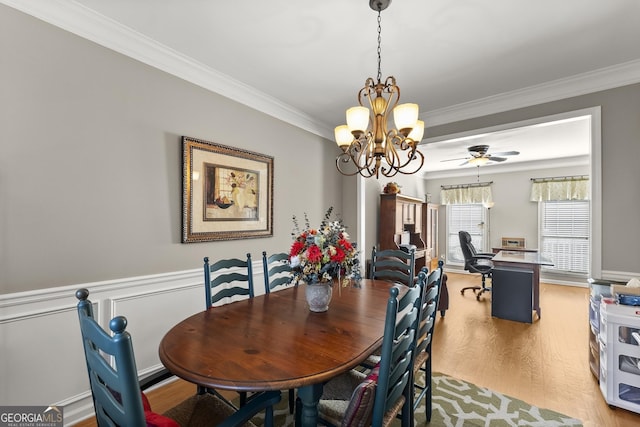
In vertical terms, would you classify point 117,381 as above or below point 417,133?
below

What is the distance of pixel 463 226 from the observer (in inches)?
292

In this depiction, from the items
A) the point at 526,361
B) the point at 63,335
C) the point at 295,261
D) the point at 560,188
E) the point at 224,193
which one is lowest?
the point at 526,361

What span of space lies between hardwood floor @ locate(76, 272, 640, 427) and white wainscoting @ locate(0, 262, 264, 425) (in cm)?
29

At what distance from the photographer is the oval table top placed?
3.43ft

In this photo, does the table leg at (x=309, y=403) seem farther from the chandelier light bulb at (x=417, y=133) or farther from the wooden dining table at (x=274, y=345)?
the chandelier light bulb at (x=417, y=133)

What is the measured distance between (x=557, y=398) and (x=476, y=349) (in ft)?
2.80

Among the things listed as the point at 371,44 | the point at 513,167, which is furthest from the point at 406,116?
the point at 513,167

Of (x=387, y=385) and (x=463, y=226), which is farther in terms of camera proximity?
(x=463, y=226)

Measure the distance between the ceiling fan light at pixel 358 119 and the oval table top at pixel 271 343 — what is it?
3.78 ft

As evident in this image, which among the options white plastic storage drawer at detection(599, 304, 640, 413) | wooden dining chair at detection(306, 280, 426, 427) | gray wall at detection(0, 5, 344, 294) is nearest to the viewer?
wooden dining chair at detection(306, 280, 426, 427)

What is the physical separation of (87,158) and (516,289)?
15.7 feet

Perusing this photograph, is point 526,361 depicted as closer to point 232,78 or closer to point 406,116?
point 406,116

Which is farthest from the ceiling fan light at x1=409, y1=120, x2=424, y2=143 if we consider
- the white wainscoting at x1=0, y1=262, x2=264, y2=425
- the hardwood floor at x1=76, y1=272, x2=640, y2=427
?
the white wainscoting at x1=0, y1=262, x2=264, y2=425

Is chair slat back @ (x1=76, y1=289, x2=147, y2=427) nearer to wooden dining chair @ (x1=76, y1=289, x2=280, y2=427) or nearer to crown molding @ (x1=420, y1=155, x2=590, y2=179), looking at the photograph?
wooden dining chair @ (x1=76, y1=289, x2=280, y2=427)
